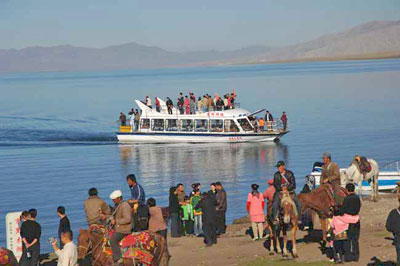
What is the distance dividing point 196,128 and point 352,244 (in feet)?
135

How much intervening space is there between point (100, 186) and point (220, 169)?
28.0 feet

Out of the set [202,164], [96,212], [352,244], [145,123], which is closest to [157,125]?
[145,123]

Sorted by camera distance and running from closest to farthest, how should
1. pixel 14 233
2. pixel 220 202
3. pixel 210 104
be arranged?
1. pixel 14 233
2. pixel 220 202
3. pixel 210 104

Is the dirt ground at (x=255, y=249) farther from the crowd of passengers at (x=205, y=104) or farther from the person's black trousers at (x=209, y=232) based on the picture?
the crowd of passengers at (x=205, y=104)

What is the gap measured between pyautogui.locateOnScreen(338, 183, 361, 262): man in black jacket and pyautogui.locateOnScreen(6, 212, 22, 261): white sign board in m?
8.11

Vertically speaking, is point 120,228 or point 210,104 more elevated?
point 210,104

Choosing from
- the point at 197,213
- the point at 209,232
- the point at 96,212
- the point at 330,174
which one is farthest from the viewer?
the point at 197,213

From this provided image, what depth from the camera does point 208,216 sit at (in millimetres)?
21688

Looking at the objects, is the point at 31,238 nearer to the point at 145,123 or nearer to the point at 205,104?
the point at 205,104

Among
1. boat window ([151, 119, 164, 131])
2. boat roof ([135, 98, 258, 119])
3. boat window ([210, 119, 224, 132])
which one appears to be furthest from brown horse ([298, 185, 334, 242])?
boat window ([151, 119, 164, 131])

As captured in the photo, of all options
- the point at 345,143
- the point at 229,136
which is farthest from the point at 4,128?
the point at 345,143

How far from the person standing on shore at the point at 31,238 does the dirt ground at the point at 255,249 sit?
144 inches

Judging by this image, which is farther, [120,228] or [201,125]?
[201,125]

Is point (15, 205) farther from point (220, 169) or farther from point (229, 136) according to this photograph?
point (229, 136)
